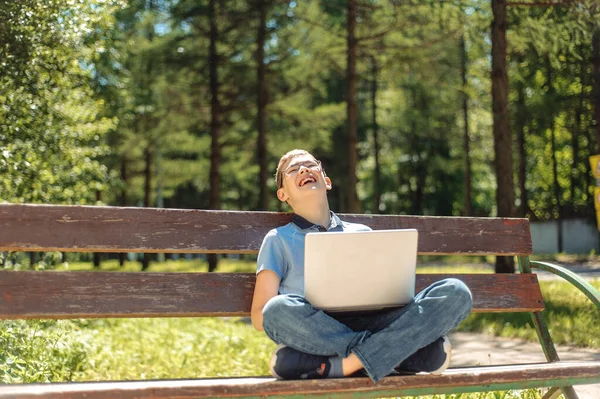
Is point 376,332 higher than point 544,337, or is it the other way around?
point 376,332

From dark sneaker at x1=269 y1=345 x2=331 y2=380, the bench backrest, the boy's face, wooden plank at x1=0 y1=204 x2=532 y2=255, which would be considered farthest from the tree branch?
dark sneaker at x1=269 y1=345 x2=331 y2=380

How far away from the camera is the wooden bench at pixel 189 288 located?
2.53m

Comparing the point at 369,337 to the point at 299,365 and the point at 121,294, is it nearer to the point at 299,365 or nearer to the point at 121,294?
the point at 299,365

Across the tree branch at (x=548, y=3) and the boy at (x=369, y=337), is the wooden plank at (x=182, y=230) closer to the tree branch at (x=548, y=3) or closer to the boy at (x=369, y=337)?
the boy at (x=369, y=337)

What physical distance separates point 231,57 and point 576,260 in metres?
11.0

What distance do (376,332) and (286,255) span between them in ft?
2.05

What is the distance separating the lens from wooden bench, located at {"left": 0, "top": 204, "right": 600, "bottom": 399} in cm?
253

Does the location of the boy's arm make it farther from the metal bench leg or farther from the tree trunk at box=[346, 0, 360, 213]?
the tree trunk at box=[346, 0, 360, 213]

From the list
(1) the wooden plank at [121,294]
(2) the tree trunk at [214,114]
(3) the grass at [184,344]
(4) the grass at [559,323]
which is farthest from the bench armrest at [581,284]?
(2) the tree trunk at [214,114]

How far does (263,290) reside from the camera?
307cm

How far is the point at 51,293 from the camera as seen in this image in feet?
10.0

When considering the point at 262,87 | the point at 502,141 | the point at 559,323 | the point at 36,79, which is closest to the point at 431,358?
the point at 36,79

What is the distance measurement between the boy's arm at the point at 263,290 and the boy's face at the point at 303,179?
39 cm

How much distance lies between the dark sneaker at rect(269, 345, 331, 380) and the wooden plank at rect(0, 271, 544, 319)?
2.43ft
